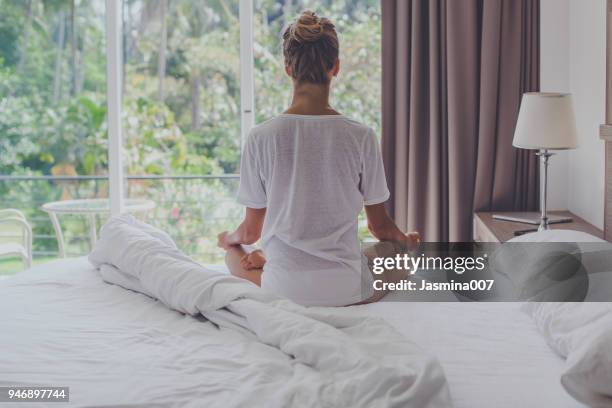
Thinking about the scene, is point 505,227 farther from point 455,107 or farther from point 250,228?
point 250,228

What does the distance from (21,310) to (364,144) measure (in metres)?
1.09

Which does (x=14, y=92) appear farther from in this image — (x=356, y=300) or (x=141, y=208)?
(x=356, y=300)

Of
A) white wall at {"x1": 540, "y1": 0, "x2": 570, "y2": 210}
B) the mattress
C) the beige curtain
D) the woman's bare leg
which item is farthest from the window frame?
the mattress

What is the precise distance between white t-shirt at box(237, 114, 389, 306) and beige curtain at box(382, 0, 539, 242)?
6.02ft

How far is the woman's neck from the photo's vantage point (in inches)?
84.4

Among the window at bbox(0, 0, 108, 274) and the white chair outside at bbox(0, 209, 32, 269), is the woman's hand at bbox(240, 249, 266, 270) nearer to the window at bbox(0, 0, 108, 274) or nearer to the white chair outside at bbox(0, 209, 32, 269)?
the white chair outside at bbox(0, 209, 32, 269)

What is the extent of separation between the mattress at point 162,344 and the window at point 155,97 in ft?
7.06

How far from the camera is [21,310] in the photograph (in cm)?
212

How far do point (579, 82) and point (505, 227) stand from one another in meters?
0.83

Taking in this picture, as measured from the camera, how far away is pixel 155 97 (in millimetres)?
4449

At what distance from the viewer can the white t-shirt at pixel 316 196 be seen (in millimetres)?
2111

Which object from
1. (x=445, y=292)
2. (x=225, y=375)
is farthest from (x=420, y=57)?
(x=225, y=375)

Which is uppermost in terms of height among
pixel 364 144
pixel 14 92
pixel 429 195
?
pixel 14 92

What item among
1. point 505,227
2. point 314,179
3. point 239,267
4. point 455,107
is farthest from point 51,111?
point 314,179
